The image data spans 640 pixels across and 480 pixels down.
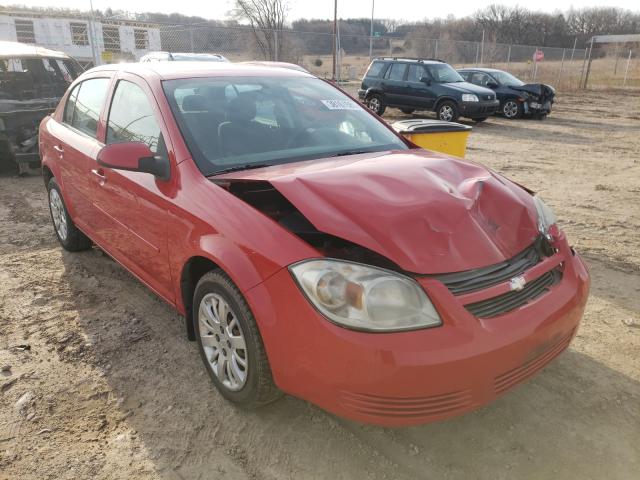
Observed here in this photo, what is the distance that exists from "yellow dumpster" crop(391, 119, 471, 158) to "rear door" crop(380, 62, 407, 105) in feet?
35.6

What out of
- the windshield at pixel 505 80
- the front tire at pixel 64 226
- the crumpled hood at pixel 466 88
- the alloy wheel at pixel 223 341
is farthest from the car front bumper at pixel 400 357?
the windshield at pixel 505 80

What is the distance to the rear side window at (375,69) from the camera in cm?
1542

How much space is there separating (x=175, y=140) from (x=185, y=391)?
1.35 meters

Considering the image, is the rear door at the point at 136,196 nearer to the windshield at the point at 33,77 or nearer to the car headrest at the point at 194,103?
the car headrest at the point at 194,103

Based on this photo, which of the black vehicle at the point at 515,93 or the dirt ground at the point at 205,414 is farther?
the black vehicle at the point at 515,93

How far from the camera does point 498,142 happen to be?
11.4 m

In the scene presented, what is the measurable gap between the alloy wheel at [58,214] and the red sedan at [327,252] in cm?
140

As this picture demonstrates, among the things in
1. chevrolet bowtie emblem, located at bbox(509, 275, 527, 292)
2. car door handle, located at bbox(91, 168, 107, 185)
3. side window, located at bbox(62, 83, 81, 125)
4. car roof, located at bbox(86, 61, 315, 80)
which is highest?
car roof, located at bbox(86, 61, 315, 80)

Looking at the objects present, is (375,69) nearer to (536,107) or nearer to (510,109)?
(510,109)

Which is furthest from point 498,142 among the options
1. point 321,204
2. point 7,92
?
point 321,204

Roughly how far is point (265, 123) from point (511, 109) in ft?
48.0

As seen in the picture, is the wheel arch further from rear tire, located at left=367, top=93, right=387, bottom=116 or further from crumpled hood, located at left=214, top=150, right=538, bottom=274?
rear tire, located at left=367, top=93, right=387, bottom=116

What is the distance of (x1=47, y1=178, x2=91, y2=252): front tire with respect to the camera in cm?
442

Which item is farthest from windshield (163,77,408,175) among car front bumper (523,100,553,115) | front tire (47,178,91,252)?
car front bumper (523,100,553,115)
